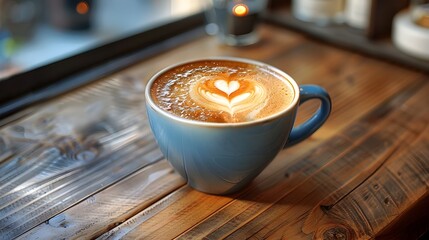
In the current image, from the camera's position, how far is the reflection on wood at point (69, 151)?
2.29ft

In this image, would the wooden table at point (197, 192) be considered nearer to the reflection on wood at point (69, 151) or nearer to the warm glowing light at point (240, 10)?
the reflection on wood at point (69, 151)

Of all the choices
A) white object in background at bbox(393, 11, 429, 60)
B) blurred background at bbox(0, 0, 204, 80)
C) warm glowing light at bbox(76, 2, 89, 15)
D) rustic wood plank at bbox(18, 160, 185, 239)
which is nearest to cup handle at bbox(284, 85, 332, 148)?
rustic wood plank at bbox(18, 160, 185, 239)

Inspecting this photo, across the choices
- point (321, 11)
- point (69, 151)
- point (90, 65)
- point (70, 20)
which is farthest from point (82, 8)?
point (69, 151)

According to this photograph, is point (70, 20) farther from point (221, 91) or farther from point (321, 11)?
point (221, 91)

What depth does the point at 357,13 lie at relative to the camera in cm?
110

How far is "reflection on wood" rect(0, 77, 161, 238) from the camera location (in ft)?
2.29

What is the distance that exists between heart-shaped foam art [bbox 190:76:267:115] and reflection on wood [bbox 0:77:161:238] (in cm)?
14

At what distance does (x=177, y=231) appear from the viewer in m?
0.65

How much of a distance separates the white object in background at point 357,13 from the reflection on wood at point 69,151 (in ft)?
1.47

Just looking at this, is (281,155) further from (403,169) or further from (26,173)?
(26,173)

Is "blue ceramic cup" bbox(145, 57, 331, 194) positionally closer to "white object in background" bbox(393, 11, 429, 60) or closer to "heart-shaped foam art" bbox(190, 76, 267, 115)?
"heart-shaped foam art" bbox(190, 76, 267, 115)

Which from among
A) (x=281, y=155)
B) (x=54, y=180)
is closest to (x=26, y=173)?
(x=54, y=180)

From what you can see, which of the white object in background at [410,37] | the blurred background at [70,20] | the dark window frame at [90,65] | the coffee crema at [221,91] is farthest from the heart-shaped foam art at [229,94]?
the blurred background at [70,20]

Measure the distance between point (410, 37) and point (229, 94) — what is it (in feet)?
1.53
